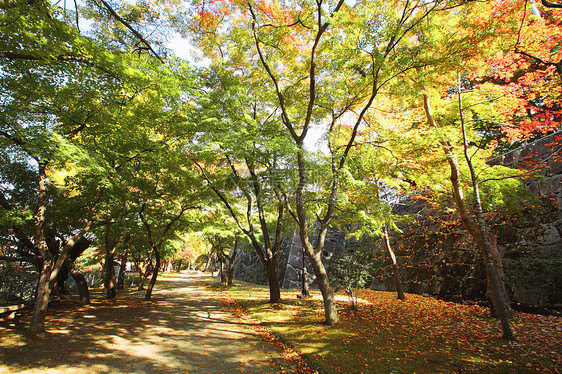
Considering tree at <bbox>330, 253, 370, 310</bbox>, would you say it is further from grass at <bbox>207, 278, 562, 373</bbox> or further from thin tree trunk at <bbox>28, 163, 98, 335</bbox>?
thin tree trunk at <bbox>28, 163, 98, 335</bbox>

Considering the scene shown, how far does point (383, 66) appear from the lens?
6203 mm

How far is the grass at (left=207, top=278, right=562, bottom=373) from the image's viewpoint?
4.33 metres

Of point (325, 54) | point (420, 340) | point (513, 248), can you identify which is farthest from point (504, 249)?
point (325, 54)

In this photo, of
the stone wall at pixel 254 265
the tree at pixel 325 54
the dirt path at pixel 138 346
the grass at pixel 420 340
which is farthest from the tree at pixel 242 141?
the stone wall at pixel 254 265

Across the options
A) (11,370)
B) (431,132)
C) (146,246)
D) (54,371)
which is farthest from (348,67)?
(146,246)

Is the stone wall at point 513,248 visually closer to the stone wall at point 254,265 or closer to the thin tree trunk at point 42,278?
the stone wall at point 254,265

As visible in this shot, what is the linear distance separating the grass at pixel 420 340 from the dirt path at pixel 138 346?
0.97m

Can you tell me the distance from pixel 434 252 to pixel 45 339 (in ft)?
48.2

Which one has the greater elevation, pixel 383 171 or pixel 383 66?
pixel 383 66

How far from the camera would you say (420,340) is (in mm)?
5586

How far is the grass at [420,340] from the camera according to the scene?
4332 millimetres

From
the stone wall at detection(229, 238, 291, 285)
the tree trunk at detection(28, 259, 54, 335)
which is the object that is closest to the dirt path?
the tree trunk at detection(28, 259, 54, 335)

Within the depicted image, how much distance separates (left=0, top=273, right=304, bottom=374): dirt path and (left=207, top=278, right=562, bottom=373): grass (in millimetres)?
973

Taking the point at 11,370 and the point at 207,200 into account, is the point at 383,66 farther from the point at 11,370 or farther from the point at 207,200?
the point at 11,370
